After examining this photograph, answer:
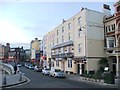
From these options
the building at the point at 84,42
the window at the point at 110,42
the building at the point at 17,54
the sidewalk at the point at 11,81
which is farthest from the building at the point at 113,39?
the building at the point at 17,54

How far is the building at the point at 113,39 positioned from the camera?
37.5 metres

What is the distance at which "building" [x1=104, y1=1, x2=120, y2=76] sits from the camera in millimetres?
37500

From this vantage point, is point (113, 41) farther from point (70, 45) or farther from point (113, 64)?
point (70, 45)

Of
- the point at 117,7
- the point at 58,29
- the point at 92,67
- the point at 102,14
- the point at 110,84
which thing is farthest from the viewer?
the point at 58,29

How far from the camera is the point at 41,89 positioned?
19.1m

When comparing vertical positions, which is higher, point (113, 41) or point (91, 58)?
point (113, 41)

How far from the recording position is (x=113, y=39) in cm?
3950

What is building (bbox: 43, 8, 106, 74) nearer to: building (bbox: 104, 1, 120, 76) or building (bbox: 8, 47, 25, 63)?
building (bbox: 104, 1, 120, 76)

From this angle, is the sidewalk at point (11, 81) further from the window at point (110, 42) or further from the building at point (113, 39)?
the window at point (110, 42)

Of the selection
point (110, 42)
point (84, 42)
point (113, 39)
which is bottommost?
point (110, 42)

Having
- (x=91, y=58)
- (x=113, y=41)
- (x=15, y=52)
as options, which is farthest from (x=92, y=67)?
(x=15, y=52)

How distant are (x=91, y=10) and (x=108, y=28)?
Result: 4.46 metres

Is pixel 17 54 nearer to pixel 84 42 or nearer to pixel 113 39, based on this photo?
pixel 84 42

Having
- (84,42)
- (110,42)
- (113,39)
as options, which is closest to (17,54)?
(84,42)
